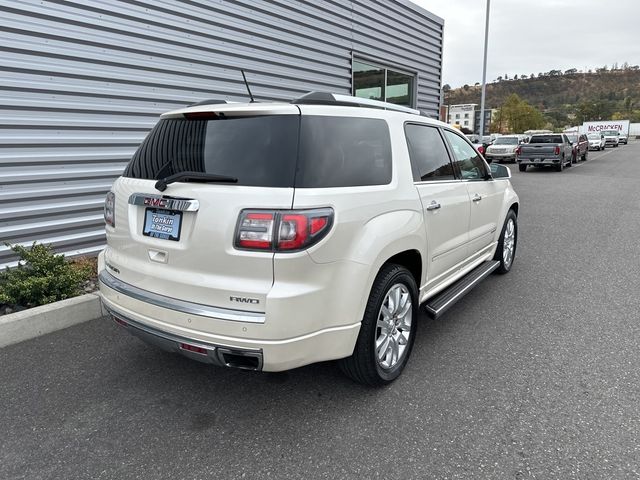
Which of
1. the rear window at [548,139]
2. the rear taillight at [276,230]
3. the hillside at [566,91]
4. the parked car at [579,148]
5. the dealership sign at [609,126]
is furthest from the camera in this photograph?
the hillside at [566,91]

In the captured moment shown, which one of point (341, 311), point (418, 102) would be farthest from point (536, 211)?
point (341, 311)

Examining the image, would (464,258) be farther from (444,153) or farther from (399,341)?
(399,341)

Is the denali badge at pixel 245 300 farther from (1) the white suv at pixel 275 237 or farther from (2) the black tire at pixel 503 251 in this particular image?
(2) the black tire at pixel 503 251

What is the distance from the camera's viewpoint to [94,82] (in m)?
5.37

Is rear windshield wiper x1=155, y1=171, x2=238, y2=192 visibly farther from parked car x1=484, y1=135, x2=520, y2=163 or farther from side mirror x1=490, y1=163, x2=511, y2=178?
parked car x1=484, y1=135, x2=520, y2=163

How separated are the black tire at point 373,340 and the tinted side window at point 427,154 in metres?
0.74

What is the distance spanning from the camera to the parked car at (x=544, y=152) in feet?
64.8

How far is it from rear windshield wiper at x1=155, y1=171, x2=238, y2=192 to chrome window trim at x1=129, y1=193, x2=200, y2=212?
2.8 inches

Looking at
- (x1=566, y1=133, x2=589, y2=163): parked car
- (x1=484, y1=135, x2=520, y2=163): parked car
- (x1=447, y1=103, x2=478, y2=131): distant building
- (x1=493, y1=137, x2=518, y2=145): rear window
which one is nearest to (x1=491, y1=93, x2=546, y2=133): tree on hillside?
(x1=447, y1=103, x2=478, y2=131): distant building

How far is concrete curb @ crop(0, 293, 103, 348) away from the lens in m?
3.59

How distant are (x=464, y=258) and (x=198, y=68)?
468cm

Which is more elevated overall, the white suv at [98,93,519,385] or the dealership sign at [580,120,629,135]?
the dealership sign at [580,120,629,135]

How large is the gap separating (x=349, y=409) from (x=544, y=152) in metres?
20.3

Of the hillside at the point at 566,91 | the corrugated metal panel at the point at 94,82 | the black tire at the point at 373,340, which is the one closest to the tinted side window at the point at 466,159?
the black tire at the point at 373,340
